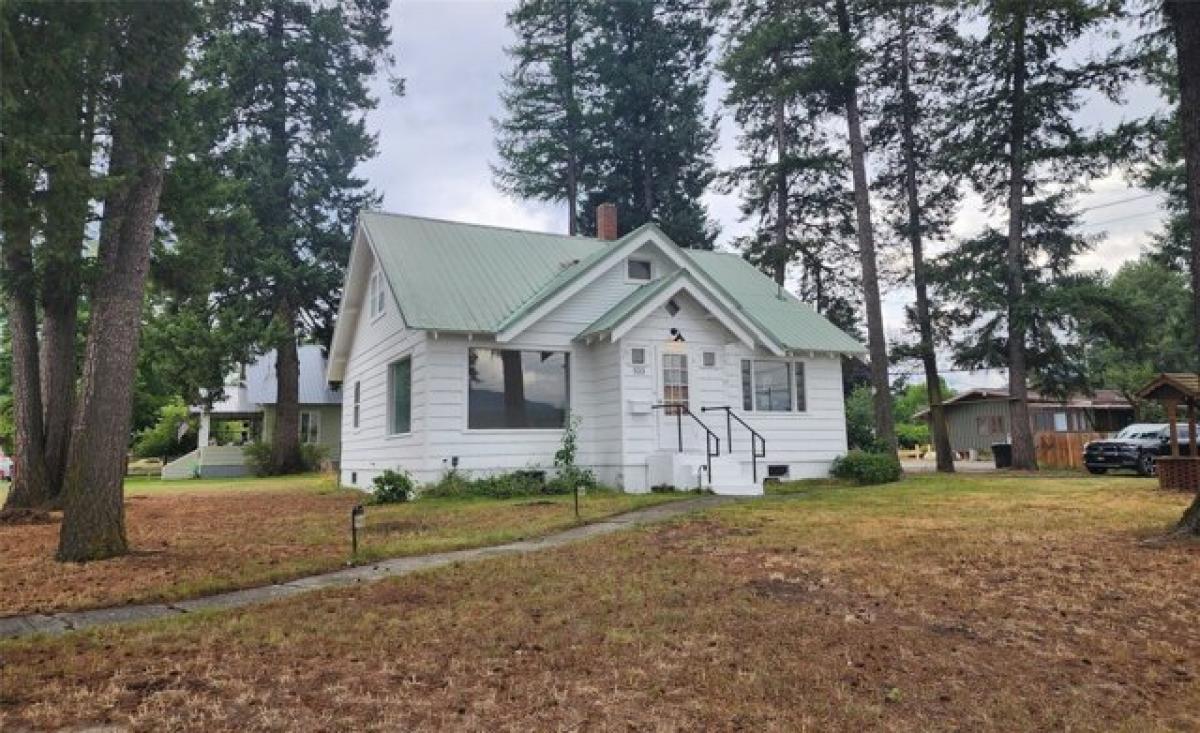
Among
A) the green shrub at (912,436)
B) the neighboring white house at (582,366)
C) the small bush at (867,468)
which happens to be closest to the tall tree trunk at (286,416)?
the neighboring white house at (582,366)

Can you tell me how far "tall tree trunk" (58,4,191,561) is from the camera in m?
8.12

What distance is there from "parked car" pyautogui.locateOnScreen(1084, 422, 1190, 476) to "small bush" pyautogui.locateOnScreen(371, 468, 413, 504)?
1960 centimetres

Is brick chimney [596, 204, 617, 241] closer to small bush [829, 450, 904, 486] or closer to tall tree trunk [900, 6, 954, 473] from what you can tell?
small bush [829, 450, 904, 486]

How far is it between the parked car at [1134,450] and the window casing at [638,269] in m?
14.6

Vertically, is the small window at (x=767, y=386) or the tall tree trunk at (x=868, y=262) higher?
the tall tree trunk at (x=868, y=262)

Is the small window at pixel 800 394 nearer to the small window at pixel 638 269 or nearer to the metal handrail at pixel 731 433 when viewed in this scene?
the metal handrail at pixel 731 433

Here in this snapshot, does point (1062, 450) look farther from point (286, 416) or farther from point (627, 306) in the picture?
point (286, 416)

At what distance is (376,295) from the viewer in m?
19.3

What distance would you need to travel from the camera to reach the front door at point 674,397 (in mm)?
16203

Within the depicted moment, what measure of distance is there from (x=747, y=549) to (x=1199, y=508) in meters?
5.48

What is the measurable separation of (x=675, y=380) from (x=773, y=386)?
12.1 ft

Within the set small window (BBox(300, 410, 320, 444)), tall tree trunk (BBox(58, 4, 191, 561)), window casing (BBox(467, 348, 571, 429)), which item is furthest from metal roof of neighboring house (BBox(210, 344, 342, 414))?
tall tree trunk (BBox(58, 4, 191, 561))

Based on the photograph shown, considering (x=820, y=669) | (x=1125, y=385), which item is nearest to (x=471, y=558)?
(x=820, y=669)

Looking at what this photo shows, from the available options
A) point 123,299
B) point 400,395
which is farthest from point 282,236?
point 123,299
